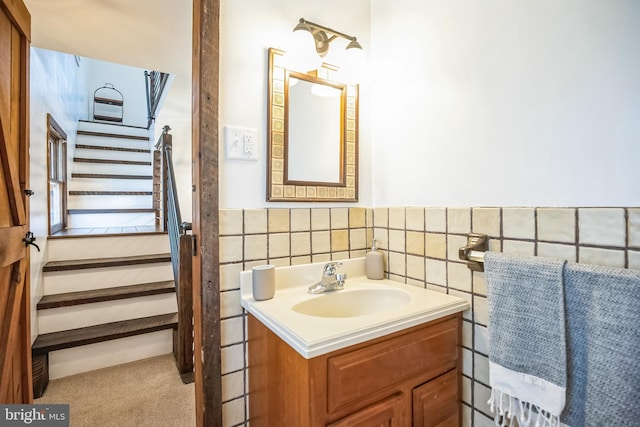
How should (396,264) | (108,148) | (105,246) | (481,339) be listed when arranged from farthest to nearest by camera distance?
(108,148)
(105,246)
(396,264)
(481,339)

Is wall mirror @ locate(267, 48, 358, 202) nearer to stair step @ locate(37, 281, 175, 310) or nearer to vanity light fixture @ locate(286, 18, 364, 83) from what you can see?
vanity light fixture @ locate(286, 18, 364, 83)

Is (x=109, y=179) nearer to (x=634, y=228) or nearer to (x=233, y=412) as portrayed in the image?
(x=233, y=412)

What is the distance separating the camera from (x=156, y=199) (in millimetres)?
4035

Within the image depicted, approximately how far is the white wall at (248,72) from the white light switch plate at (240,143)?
0.7 inches

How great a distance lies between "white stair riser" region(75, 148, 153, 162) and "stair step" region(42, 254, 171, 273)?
2.49 meters

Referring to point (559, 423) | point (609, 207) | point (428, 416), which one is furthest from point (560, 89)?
point (428, 416)

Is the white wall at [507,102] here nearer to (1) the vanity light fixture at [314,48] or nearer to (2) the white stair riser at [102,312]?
(1) the vanity light fixture at [314,48]

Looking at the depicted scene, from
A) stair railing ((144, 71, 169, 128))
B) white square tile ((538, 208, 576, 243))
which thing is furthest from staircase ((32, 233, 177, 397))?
white square tile ((538, 208, 576, 243))

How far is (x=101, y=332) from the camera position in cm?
205

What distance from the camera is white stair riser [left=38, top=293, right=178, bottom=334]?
205cm

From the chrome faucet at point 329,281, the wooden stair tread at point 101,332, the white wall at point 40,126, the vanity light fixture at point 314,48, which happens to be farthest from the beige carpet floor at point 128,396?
the vanity light fixture at point 314,48

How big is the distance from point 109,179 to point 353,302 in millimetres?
4448

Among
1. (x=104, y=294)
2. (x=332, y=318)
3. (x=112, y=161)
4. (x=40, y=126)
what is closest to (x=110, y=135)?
(x=112, y=161)

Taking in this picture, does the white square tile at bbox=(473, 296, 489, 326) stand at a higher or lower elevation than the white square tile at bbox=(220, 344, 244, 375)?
higher
